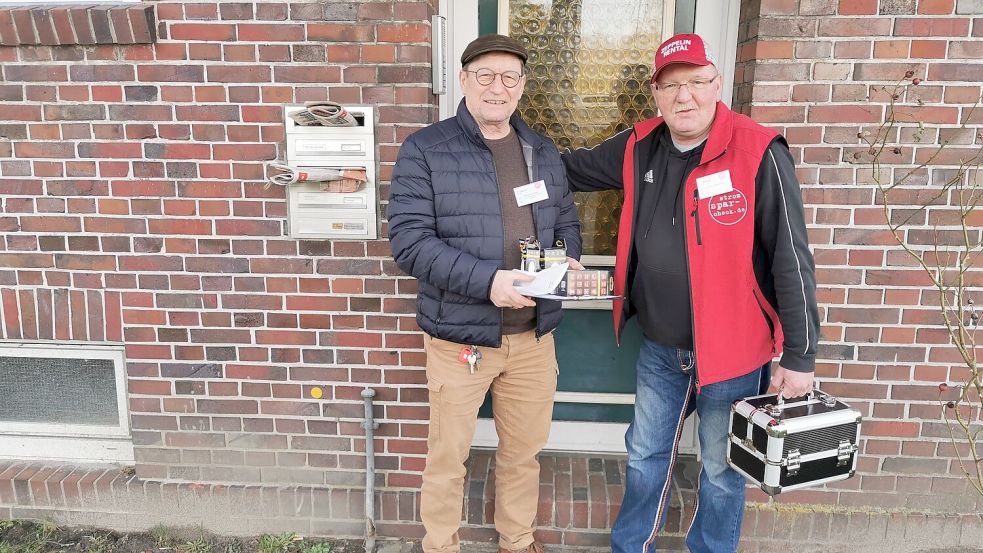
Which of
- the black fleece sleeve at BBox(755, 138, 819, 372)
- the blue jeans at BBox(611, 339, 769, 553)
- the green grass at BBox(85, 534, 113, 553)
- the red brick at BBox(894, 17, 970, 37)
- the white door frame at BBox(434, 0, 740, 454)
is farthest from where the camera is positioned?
the green grass at BBox(85, 534, 113, 553)

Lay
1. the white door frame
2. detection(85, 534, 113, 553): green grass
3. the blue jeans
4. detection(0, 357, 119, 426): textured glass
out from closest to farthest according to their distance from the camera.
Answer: the blue jeans, the white door frame, detection(85, 534, 113, 553): green grass, detection(0, 357, 119, 426): textured glass

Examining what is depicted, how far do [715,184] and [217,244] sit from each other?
214 centimetres

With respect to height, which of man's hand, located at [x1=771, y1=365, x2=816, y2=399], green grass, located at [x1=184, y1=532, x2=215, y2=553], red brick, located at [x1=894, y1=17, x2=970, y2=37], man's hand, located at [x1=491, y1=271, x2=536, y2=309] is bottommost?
green grass, located at [x1=184, y1=532, x2=215, y2=553]

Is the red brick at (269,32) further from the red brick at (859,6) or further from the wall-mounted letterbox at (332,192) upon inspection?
the red brick at (859,6)

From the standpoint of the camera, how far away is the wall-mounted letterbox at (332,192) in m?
2.74

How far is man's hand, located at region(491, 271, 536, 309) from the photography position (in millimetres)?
2258

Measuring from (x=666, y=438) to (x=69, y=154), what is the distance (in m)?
2.88

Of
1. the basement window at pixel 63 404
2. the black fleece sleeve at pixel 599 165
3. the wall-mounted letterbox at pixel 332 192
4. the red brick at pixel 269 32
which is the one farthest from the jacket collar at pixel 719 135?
the basement window at pixel 63 404

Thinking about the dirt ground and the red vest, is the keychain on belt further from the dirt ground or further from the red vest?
the dirt ground

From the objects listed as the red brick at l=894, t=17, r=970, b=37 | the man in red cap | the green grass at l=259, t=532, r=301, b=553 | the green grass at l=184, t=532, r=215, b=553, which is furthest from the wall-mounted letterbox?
the red brick at l=894, t=17, r=970, b=37

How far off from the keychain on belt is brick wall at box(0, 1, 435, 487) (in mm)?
458

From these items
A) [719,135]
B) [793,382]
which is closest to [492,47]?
[719,135]

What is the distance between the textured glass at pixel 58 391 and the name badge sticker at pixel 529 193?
219 centimetres

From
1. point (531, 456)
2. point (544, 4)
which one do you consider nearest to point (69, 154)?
point (544, 4)
